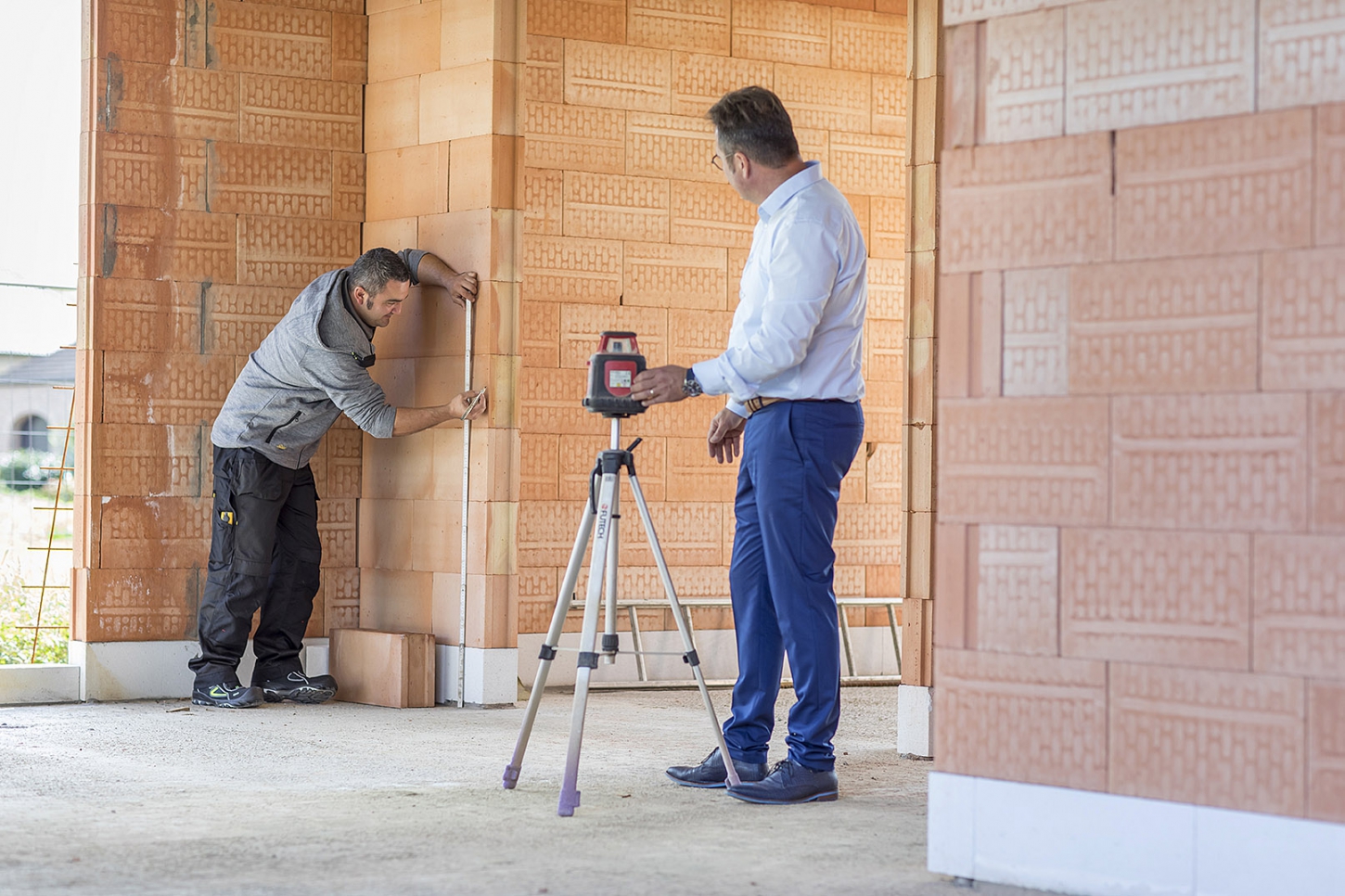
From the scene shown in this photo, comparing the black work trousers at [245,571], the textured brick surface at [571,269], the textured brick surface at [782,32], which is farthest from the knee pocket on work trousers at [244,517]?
the textured brick surface at [782,32]

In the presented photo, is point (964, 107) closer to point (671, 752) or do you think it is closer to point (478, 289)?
point (671, 752)

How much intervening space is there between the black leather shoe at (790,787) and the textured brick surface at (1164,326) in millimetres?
1368

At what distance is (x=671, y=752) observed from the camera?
473cm

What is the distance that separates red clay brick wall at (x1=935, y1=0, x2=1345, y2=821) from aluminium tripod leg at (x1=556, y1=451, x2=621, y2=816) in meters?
0.90

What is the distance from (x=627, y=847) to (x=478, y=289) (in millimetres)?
2811

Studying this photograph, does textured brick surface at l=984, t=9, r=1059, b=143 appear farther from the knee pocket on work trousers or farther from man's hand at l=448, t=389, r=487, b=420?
the knee pocket on work trousers

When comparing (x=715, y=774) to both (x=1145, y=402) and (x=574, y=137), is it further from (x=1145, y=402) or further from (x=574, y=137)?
(x=574, y=137)

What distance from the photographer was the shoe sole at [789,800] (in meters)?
3.91

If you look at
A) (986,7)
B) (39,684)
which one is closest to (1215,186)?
(986,7)

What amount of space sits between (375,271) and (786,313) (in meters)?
2.18

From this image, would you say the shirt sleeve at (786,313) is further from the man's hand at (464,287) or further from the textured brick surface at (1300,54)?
the man's hand at (464,287)

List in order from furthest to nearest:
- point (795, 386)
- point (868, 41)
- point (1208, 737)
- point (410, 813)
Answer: point (868, 41) → point (795, 386) → point (410, 813) → point (1208, 737)

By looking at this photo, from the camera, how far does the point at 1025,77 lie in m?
3.07

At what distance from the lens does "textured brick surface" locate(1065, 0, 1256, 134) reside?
2824mm
